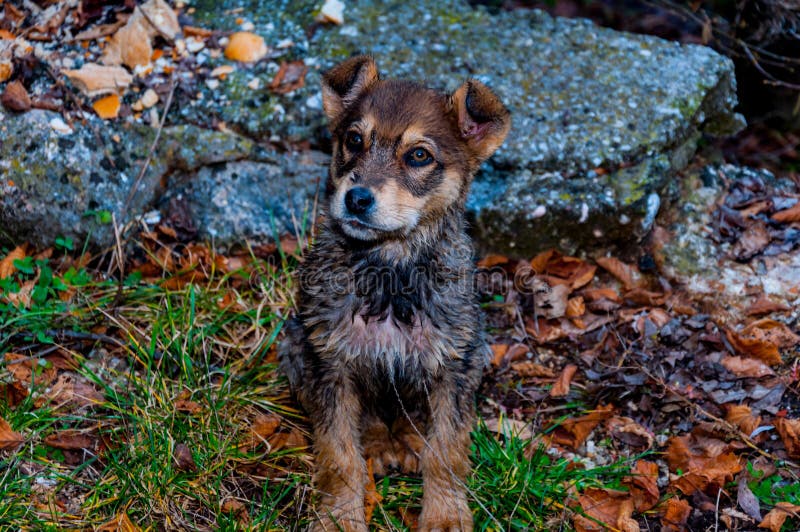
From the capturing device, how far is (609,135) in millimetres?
5824

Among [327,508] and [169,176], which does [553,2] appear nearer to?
[169,176]

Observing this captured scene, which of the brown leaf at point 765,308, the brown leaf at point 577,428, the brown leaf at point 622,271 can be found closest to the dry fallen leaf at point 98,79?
the brown leaf at point 622,271

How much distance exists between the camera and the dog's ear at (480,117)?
4.11 meters

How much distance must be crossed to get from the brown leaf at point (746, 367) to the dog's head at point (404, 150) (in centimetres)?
208

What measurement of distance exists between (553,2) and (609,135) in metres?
3.55

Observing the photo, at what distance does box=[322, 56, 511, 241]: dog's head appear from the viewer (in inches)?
154

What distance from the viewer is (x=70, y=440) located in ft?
14.5

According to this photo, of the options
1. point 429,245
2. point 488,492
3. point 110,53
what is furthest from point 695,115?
point 110,53

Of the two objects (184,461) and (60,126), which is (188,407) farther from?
(60,126)

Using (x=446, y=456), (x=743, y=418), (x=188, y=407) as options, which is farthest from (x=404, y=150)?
(x=743, y=418)

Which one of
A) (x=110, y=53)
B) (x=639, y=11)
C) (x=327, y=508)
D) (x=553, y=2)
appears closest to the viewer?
(x=327, y=508)

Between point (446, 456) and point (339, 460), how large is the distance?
22.4 inches

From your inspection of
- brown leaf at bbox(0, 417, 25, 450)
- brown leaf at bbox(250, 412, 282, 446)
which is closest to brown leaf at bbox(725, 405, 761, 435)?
brown leaf at bbox(250, 412, 282, 446)

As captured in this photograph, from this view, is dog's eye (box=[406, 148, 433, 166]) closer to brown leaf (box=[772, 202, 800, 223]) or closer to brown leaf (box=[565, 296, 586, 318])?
brown leaf (box=[565, 296, 586, 318])
